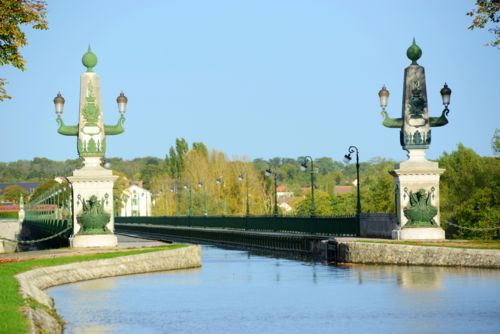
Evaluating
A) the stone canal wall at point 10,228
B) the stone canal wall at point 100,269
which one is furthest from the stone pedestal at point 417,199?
the stone canal wall at point 10,228

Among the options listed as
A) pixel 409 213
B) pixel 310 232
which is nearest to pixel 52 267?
pixel 409 213

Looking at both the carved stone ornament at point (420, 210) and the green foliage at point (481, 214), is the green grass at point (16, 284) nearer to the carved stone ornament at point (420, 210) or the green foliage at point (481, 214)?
the carved stone ornament at point (420, 210)

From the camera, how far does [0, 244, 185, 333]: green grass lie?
1974 cm

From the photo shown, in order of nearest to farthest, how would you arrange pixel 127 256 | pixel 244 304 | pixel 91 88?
1. pixel 244 304
2. pixel 127 256
3. pixel 91 88

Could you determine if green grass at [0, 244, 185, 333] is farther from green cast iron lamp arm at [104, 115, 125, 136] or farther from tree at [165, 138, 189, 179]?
tree at [165, 138, 189, 179]

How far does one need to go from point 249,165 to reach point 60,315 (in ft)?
384

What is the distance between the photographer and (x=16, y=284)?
90.7 feet

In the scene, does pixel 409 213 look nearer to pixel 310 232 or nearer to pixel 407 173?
pixel 407 173

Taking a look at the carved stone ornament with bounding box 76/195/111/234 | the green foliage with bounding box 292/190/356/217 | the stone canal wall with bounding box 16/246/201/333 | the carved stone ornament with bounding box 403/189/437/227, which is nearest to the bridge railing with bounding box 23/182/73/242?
the carved stone ornament with bounding box 76/195/111/234

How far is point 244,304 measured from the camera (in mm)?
29984

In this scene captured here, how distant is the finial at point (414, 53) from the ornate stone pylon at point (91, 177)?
488 inches

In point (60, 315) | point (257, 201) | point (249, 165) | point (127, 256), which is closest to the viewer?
point (60, 315)

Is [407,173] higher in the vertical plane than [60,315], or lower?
higher

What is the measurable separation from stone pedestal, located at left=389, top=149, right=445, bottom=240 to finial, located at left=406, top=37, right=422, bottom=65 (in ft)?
15.4
